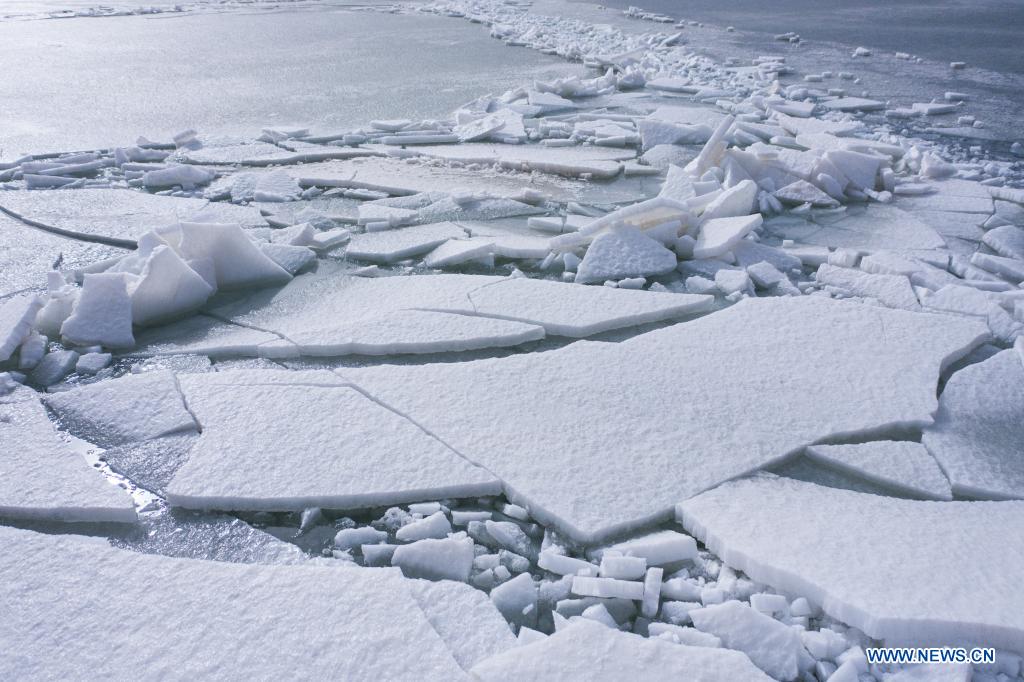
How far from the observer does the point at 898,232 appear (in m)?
3.20

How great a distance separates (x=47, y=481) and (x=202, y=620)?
2.14ft

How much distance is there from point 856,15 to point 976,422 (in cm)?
1179

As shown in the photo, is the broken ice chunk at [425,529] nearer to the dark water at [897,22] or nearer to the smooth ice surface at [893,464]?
the smooth ice surface at [893,464]

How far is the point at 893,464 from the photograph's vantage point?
5.52ft

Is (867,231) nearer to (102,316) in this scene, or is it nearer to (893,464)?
(893,464)

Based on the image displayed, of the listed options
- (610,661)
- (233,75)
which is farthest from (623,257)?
(233,75)

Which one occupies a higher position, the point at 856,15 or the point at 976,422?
the point at 856,15

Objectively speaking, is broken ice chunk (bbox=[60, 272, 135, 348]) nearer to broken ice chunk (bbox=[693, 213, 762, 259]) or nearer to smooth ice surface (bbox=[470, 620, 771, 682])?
smooth ice surface (bbox=[470, 620, 771, 682])

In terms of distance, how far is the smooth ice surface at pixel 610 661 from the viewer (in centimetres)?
114

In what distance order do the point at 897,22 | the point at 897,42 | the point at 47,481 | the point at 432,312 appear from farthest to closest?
the point at 897,22 → the point at 897,42 → the point at 432,312 → the point at 47,481

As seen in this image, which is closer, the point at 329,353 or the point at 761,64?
the point at 329,353

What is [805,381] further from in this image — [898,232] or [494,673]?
[898,232]

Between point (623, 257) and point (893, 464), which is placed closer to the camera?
point (893, 464)

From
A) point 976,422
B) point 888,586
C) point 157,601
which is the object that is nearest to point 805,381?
point 976,422
